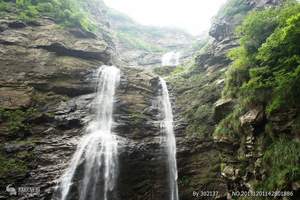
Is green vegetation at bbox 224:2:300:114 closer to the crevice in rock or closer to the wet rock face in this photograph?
the wet rock face

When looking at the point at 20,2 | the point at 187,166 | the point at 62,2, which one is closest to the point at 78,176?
the point at 187,166

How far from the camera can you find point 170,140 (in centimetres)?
1576

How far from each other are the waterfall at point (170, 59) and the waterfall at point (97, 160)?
72.9 ft

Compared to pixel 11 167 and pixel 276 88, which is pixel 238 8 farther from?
pixel 11 167

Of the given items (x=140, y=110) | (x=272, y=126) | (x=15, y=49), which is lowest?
(x=272, y=126)

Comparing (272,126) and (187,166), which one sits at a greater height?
(272,126)

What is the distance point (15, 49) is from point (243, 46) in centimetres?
1452

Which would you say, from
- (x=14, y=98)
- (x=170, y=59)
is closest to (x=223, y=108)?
(x=14, y=98)

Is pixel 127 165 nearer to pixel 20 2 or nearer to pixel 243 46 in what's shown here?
pixel 243 46

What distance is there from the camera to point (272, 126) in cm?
973

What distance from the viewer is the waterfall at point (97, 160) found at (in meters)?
13.0
